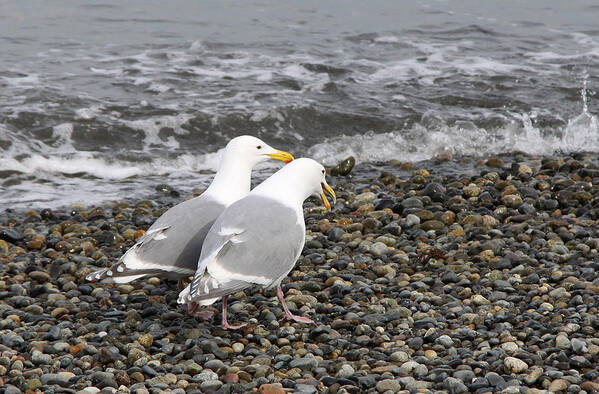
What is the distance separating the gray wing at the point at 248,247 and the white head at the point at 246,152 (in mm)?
649

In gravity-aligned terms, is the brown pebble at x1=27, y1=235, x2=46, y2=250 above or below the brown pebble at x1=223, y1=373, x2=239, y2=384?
below

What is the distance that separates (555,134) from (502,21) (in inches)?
306

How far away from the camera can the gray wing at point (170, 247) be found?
17.0 feet

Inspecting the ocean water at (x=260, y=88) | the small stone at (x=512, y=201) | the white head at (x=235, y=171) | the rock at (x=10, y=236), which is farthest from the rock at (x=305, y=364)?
the ocean water at (x=260, y=88)

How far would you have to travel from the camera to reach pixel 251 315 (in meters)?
5.53

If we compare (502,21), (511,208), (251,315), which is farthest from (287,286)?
(502,21)

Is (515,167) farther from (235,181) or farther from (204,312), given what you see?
(204,312)

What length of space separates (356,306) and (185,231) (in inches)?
49.5

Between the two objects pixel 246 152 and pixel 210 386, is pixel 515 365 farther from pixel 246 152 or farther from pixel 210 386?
pixel 246 152

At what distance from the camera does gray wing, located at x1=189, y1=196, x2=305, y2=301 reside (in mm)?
4918

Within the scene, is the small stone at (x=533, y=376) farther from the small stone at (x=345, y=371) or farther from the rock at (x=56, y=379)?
the rock at (x=56, y=379)

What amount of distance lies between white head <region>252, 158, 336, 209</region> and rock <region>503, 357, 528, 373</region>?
1.79m

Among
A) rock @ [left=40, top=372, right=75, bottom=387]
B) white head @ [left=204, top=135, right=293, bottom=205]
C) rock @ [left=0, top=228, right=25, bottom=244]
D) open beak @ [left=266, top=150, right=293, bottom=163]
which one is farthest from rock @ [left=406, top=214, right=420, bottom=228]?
rock @ [left=40, top=372, right=75, bottom=387]

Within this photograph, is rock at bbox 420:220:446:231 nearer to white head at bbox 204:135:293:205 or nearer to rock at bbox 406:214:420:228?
rock at bbox 406:214:420:228
